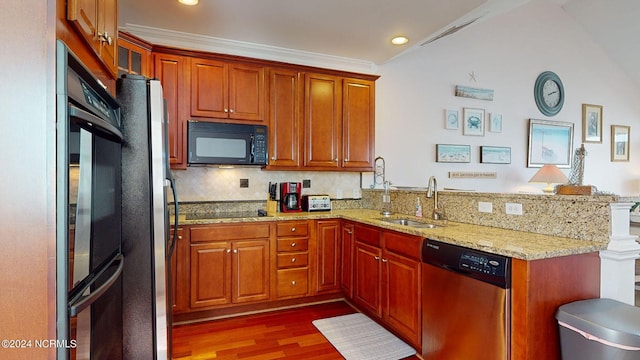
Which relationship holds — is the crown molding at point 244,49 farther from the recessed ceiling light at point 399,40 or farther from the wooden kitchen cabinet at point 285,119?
the recessed ceiling light at point 399,40

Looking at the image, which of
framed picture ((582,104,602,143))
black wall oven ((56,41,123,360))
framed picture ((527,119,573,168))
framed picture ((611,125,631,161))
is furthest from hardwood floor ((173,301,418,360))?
framed picture ((611,125,631,161))

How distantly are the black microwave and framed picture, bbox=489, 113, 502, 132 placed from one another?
3.26m

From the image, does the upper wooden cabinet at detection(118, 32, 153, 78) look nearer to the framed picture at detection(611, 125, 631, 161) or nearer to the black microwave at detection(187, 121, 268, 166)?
the black microwave at detection(187, 121, 268, 166)

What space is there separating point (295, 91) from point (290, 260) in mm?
1737

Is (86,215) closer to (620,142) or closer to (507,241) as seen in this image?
(507,241)

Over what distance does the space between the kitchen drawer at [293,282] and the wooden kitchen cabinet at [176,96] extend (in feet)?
4.57

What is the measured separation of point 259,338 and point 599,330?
7.10ft

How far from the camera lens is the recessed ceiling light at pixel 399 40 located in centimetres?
325

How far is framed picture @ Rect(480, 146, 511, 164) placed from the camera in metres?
4.59

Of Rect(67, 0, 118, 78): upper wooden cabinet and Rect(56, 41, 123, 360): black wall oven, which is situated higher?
Rect(67, 0, 118, 78): upper wooden cabinet

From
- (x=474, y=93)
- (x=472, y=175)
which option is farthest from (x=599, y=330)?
(x=474, y=93)

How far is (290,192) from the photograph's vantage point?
11.5ft

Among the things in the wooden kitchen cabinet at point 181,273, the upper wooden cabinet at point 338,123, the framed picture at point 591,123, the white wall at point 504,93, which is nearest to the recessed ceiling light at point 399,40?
the upper wooden cabinet at point 338,123

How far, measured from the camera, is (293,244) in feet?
10.5
